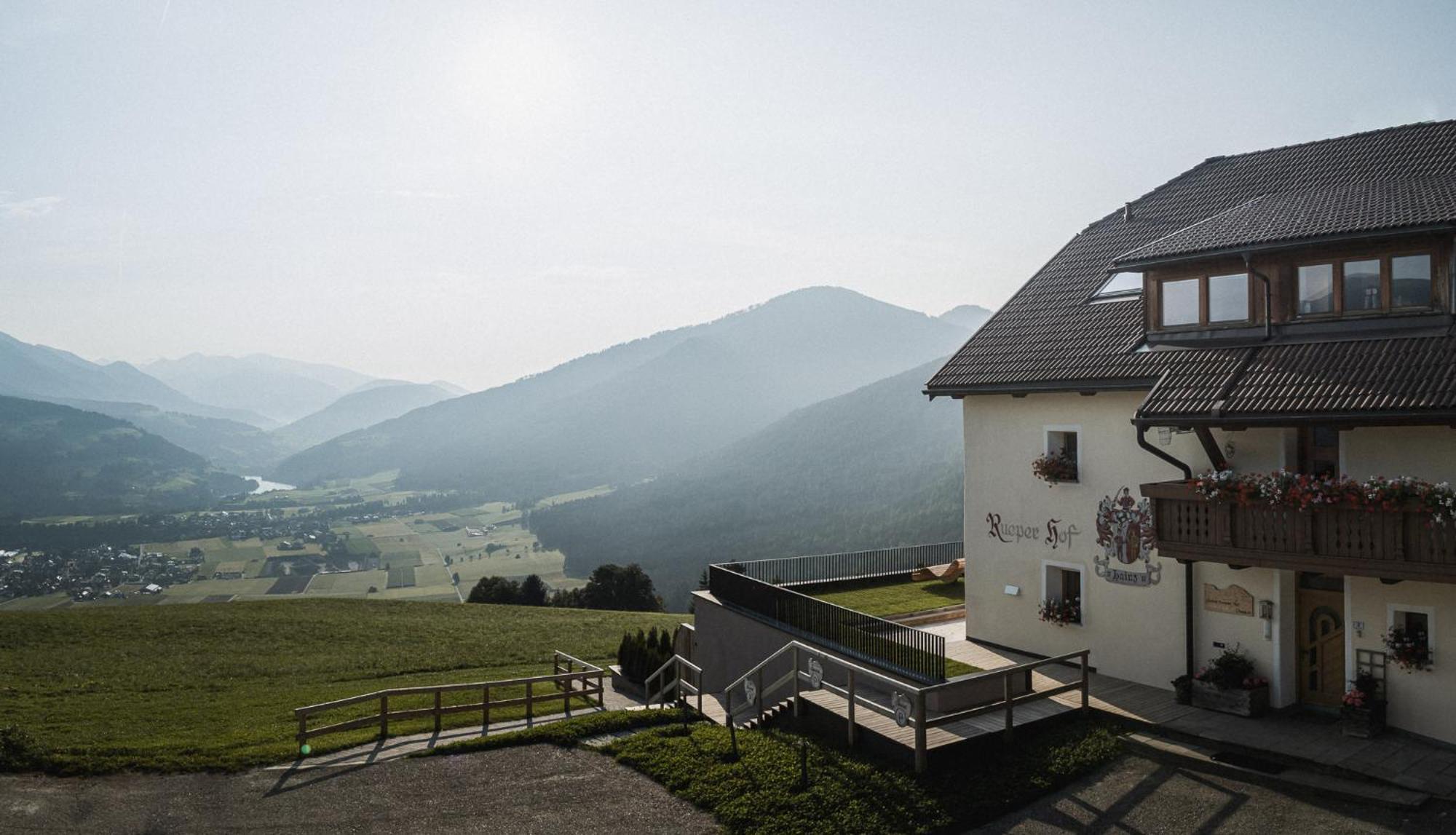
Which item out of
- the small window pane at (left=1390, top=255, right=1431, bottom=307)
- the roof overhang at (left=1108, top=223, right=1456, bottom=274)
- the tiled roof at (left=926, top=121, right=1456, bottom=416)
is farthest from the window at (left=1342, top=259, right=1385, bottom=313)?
the tiled roof at (left=926, top=121, right=1456, bottom=416)

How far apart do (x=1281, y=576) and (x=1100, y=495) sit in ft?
11.2

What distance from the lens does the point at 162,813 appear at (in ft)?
40.0

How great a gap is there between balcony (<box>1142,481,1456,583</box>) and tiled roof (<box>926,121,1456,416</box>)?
202 cm

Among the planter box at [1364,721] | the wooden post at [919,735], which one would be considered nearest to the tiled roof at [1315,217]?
the planter box at [1364,721]

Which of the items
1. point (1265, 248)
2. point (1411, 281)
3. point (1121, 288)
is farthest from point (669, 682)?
point (1411, 281)

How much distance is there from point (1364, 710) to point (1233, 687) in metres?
1.82

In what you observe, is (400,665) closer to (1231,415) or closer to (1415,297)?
(1231,415)

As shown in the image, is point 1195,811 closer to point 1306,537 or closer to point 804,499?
point 1306,537

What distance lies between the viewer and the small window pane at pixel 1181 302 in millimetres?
16547

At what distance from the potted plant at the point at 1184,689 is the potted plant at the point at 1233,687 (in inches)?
3.0

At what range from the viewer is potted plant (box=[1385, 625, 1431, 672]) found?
12.7m

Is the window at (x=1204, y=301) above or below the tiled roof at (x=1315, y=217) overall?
below

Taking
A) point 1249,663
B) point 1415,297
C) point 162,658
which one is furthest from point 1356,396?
point 162,658

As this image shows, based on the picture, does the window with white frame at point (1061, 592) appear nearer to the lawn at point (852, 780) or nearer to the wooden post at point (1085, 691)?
the wooden post at point (1085, 691)
